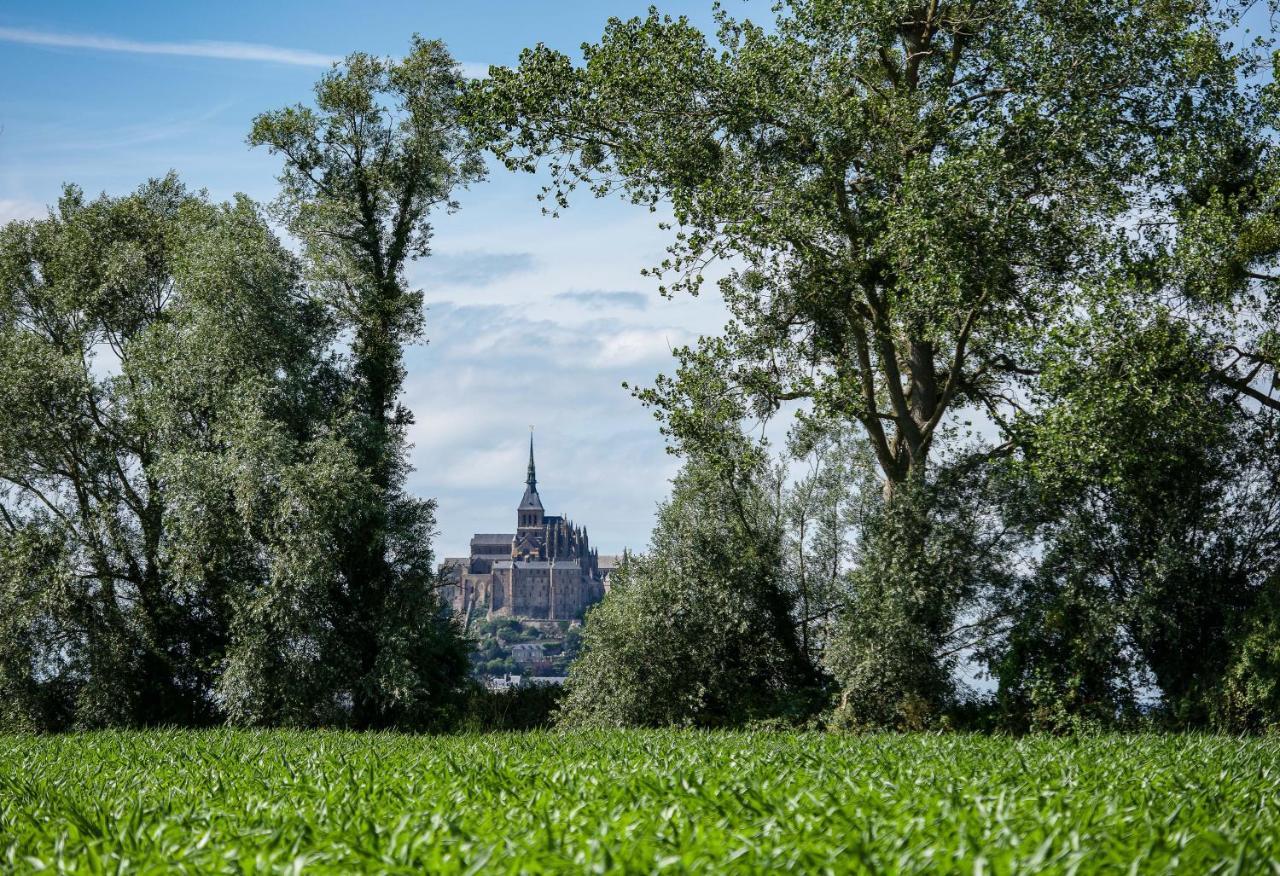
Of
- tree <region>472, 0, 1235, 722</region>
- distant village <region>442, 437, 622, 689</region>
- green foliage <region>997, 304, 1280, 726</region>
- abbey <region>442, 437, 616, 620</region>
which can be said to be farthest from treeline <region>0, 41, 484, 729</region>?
abbey <region>442, 437, 616, 620</region>

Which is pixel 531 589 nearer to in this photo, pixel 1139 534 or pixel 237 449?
pixel 237 449

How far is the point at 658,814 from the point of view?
4941 mm

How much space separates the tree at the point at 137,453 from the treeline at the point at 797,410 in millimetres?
88

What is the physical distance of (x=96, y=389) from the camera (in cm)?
2753

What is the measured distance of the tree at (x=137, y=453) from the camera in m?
24.8

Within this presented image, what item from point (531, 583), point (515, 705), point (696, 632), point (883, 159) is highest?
point (531, 583)

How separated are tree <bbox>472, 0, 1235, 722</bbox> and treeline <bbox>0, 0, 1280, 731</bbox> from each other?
75mm

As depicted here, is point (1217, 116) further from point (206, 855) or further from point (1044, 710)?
point (206, 855)

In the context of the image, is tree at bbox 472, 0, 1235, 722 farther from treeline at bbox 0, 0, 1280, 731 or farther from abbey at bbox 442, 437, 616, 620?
abbey at bbox 442, 437, 616, 620

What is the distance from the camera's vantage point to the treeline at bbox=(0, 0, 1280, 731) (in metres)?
19.0

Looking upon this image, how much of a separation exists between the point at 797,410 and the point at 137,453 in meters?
16.4

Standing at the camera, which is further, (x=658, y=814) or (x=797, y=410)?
(x=797, y=410)

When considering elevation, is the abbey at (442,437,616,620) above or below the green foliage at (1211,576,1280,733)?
above

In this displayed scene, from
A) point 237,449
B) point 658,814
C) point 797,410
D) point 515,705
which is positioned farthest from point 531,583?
point 658,814
